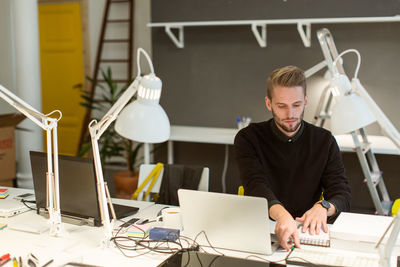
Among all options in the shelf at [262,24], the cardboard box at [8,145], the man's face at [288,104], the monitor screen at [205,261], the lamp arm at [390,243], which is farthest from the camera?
the cardboard box at [8,145]

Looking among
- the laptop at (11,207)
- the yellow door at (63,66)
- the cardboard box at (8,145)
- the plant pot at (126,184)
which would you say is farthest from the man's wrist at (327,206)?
the yellow door at (63,66)

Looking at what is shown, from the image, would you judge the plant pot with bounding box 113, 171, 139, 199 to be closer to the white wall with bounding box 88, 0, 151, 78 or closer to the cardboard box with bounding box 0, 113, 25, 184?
the cardboard box with bounding box 0, 113, 25, 184

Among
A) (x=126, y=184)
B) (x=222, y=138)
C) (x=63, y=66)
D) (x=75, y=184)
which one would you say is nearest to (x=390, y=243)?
(x=75, y=184)

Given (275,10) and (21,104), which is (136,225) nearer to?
(21,104)

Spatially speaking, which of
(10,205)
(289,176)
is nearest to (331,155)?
(289,176)

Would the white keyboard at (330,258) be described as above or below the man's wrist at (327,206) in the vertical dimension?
below

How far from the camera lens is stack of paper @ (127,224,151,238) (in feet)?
7.11

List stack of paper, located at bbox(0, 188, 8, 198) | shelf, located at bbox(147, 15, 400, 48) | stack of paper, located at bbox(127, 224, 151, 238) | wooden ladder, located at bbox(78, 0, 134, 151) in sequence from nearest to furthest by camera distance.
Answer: stack of paper, located at bbox(127, 224, 151, 238)
stack of paper, located at bbox(0, 188, 8, 198)
shelf, located at bbox(147, 15, 400, 48)
wooden ladder, located at bbox(78, 0, 134, 151)

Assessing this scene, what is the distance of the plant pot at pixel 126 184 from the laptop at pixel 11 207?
221 centimetres

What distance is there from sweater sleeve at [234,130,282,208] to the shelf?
191cm

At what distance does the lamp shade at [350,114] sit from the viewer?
96.0 inches

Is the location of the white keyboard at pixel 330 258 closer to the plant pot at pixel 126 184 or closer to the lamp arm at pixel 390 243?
the lamp arm at pixel 390 243

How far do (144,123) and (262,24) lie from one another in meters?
2.64

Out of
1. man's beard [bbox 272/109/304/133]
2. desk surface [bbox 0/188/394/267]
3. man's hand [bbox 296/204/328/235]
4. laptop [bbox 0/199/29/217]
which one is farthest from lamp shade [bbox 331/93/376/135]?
laptop [bbox 0/199/29/217]
